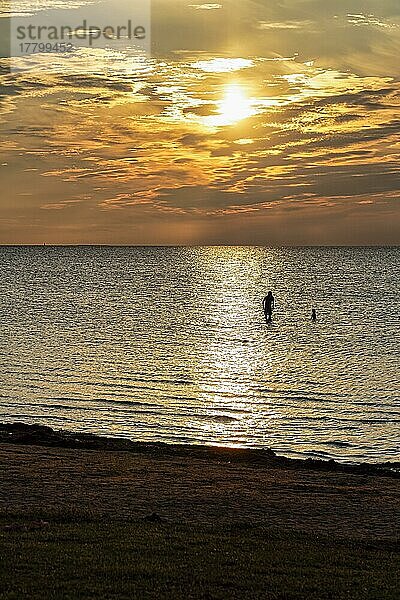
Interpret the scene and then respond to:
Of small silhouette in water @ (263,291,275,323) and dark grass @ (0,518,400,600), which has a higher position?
dark grass @ (0,518,400,600)

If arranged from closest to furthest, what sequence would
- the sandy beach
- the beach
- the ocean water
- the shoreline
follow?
the beach, the sandy beach, the shoreline, the ocean water

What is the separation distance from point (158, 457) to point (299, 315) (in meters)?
76.5

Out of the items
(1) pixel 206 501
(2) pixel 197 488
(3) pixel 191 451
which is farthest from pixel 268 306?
(1) pixel 206 501

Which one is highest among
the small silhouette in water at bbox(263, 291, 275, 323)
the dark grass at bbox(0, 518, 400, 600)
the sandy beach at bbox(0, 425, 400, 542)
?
the dark grass at bbox(0, 518, 400, 600)

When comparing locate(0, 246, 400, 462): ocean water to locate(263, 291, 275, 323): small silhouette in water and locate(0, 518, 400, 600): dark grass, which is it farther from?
locate(0, 518, 400, 600): dark grass

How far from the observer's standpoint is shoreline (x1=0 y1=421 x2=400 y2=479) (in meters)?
27.1

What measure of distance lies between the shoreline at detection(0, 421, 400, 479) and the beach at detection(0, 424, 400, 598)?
0.25ft

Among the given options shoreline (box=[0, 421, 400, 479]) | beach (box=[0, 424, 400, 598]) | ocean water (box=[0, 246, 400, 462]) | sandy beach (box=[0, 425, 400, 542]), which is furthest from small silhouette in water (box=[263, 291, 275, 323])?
beach (box=[0, 424, 400, 598])

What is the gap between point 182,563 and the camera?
46.5 ft

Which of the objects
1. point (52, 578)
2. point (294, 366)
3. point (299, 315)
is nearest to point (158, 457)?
point (52, 578)

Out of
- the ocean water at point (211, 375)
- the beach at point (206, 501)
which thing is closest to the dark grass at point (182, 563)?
the beach at point (206, 501)

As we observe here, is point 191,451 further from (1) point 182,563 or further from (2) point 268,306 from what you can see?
(2) point 268,306

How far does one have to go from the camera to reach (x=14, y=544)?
14773mm

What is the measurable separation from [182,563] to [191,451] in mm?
15183
